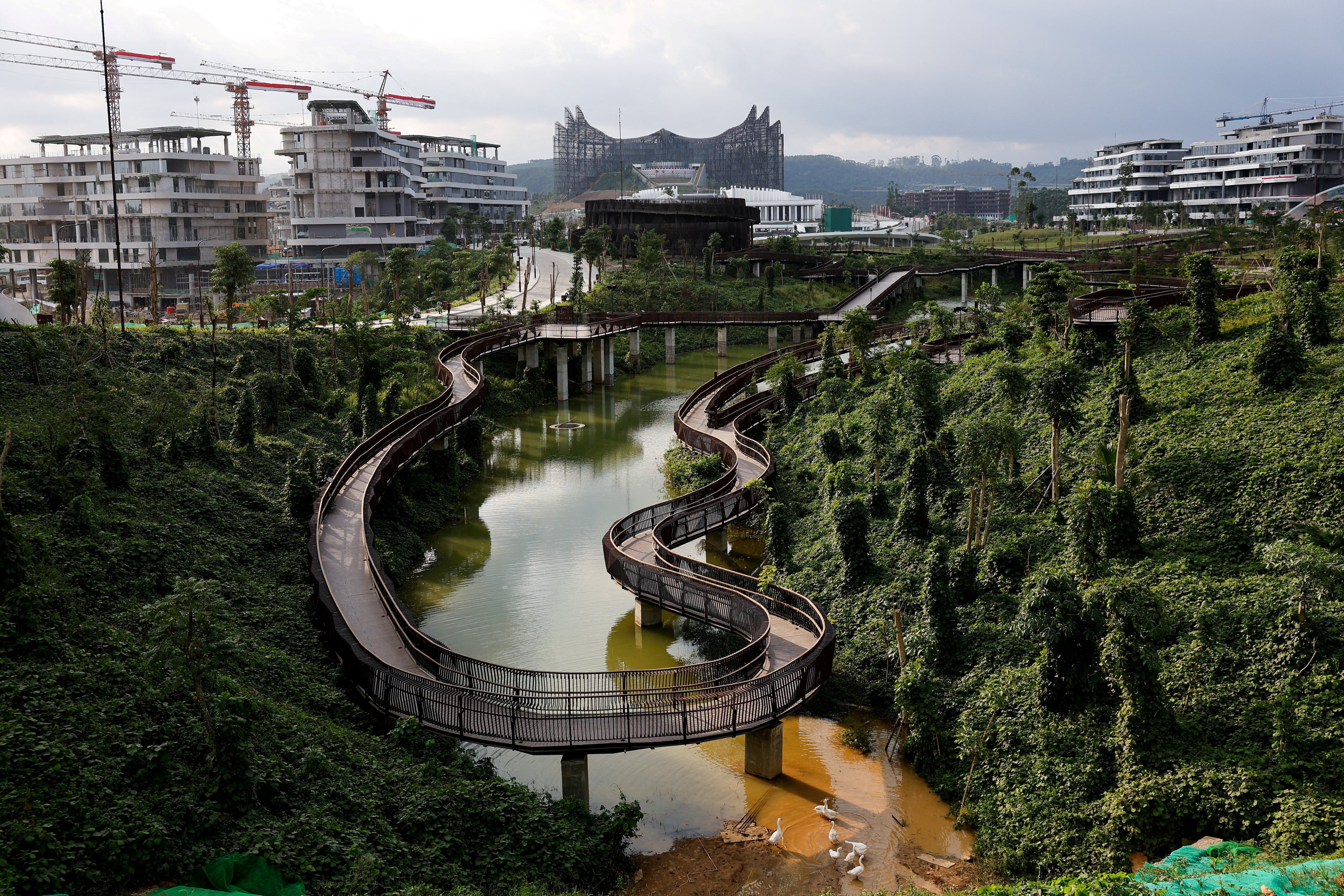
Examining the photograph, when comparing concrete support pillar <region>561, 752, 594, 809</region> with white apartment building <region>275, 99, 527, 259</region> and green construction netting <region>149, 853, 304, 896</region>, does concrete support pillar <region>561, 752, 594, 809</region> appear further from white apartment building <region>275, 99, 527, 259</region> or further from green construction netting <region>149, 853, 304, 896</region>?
white apartment building <region>275, 99, 527, 259</region>

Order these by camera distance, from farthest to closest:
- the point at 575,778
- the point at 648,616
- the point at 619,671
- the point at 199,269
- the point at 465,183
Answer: the point at 465,183
the point at 199,269
the point at 648,616
the point at 619,671
the point at 575,778

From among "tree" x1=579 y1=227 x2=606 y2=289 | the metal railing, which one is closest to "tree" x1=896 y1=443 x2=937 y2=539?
the metal railing

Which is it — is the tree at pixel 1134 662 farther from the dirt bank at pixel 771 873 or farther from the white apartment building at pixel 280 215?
the white apartment building at pixel 280 215

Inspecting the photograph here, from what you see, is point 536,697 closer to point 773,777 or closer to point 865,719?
point 773,777

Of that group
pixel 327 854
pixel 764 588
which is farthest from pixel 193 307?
pixel 327 854

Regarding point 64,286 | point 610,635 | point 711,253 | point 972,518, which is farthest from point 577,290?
point 972,518

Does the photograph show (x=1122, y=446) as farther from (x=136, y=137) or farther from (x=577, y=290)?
(x=136, y=137)

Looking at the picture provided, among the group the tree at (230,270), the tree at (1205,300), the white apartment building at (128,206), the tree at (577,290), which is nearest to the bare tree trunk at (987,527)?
the tree at (1205,300)
